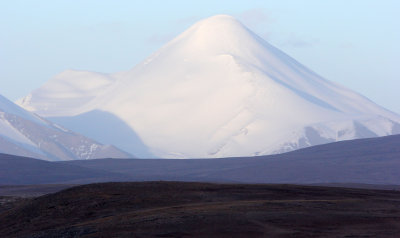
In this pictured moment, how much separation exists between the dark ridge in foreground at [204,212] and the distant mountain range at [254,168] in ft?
295

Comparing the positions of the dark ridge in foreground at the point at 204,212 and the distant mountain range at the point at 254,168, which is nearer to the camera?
the dark ridge in foreground at the point at 204,212

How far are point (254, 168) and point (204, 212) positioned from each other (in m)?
124

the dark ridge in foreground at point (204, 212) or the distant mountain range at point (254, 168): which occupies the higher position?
the distant mountain range at point (254, 168)

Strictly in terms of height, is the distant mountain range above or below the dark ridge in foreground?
above

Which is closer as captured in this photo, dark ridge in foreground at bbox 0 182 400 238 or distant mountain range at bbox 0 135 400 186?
Answer: dark ridge in foreground at bbox 0 182 400 238

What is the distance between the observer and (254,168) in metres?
157

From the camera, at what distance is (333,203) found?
35.7 metres

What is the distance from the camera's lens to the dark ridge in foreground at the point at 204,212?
30.2m

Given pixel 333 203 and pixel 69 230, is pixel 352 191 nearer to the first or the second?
pixel 333 203

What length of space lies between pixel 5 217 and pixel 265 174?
113 meters

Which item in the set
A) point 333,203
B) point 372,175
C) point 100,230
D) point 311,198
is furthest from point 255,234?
point 372,175

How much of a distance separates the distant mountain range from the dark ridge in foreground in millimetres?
90047

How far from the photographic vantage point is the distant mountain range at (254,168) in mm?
140000

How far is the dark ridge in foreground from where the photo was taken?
30234mm
